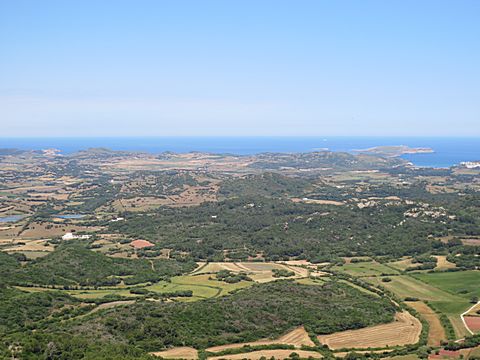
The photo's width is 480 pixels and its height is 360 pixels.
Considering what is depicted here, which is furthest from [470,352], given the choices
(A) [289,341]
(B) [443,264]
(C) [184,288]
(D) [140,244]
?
(D) [140,244]

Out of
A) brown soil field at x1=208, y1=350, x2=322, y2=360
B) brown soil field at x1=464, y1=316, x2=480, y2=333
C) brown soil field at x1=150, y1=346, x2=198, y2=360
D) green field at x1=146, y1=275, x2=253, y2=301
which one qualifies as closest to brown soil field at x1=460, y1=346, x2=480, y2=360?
brown soil field at x1=464, y1=316, x2=480, y2=333

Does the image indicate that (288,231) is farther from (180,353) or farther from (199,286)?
(180,353)

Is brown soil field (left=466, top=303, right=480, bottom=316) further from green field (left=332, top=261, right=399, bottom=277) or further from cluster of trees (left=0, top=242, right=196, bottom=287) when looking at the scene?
cluster of trees (left=0, top=242, right=196, bottom=287)

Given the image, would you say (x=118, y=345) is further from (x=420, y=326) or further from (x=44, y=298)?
(x=420, y=326)

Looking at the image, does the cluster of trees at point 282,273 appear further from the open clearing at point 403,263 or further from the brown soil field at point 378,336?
the brown soil field at point 378,336

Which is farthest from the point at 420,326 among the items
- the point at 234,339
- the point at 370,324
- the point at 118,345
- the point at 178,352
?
the point at 118,345

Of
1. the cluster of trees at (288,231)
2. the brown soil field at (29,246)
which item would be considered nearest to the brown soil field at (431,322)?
the cluster of trees at (288,231)
